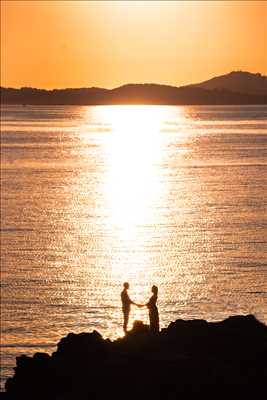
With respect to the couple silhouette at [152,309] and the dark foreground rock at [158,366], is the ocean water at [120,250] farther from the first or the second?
the dark foreground rock at [158,366]

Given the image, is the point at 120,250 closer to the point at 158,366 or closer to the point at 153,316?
the point at 153,316

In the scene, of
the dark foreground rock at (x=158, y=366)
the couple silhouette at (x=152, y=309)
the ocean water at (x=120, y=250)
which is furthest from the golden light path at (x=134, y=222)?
the dark foreground rock at (x=158, y=366)

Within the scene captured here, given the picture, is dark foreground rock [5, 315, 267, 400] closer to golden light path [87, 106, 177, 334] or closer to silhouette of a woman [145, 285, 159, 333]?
silhouette of a woman [145, 285, 159, 333]

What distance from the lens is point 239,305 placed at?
191 feet

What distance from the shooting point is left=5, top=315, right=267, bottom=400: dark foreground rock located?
23922 millimetres

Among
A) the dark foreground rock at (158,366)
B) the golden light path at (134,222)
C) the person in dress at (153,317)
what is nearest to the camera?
the dark foreground rock at (158,366)

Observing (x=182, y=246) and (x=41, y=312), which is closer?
(x=41, y=312)

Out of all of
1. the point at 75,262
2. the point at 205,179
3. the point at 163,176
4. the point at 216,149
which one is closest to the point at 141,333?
the point at 75,262

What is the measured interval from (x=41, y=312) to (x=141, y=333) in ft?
102

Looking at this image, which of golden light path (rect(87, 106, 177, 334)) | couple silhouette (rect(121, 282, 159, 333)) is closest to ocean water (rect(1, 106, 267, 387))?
golden light path (rect(87, 106, 177, 334))

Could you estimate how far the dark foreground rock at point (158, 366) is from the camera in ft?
78.5

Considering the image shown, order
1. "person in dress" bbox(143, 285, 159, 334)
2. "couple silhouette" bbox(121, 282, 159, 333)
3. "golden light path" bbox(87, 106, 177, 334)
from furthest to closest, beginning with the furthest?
"golden light path" bbox(87, 106, 177, 334) < "couple silhouette" bbox(121, 282, 159, 333) < "person in dress" bbox(143, 285, 159, 334)

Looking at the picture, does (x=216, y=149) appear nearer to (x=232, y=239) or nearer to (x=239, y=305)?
(x=232, y=239)

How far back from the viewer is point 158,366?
24.3m
